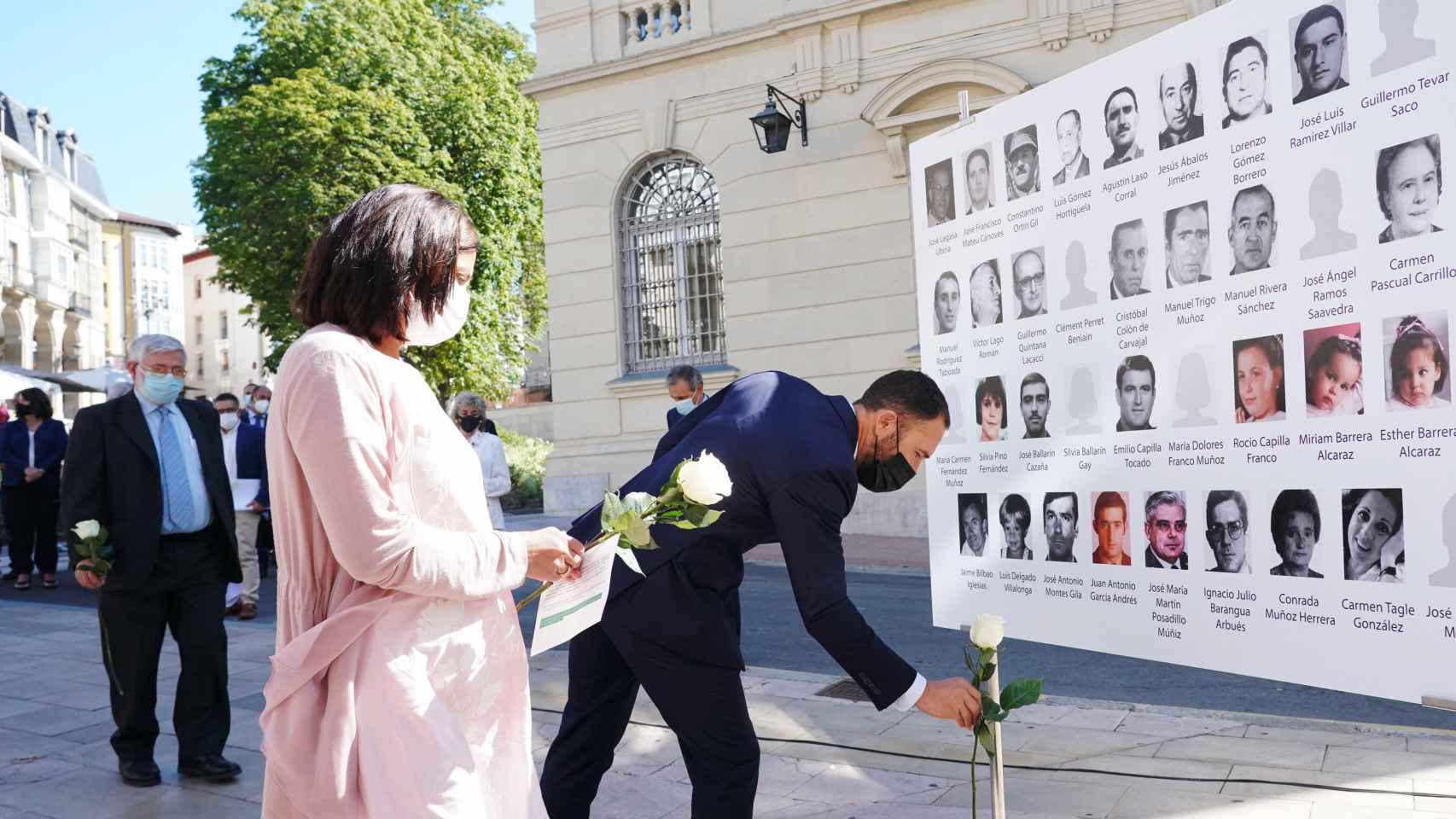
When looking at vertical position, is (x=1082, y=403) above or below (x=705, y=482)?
above

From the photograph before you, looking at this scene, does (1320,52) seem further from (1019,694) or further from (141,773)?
(141,773)

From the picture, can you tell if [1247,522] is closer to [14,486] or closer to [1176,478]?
[1176,478]

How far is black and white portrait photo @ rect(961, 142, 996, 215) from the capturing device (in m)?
4.13

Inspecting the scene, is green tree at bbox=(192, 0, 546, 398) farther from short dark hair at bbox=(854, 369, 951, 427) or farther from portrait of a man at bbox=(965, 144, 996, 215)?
short dark hair at bbox=(854, 369, 951, 427)

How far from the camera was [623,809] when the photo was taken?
15.4 ft

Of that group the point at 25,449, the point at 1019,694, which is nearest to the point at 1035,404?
the point at 1019,694

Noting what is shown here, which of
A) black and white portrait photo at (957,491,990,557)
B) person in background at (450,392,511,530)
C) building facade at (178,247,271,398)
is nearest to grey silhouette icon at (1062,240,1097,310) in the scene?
black and white portrait photo at (957,491,990,557)

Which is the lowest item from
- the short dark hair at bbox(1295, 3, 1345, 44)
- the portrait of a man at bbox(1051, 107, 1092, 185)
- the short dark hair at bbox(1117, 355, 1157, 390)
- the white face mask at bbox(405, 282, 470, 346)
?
the short dark hair at bbox(1117, 355, 1157, 390)

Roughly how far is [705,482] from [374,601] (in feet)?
2.15

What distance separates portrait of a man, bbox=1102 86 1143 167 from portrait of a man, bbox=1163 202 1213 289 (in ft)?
0.78

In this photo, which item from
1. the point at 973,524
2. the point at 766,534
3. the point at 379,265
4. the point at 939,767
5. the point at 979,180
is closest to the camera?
the point at 379,265

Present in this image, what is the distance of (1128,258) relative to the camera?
11.8 ft

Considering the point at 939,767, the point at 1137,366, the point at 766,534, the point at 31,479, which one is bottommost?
the point at 939,767

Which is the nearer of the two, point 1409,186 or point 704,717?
point 1409,186
